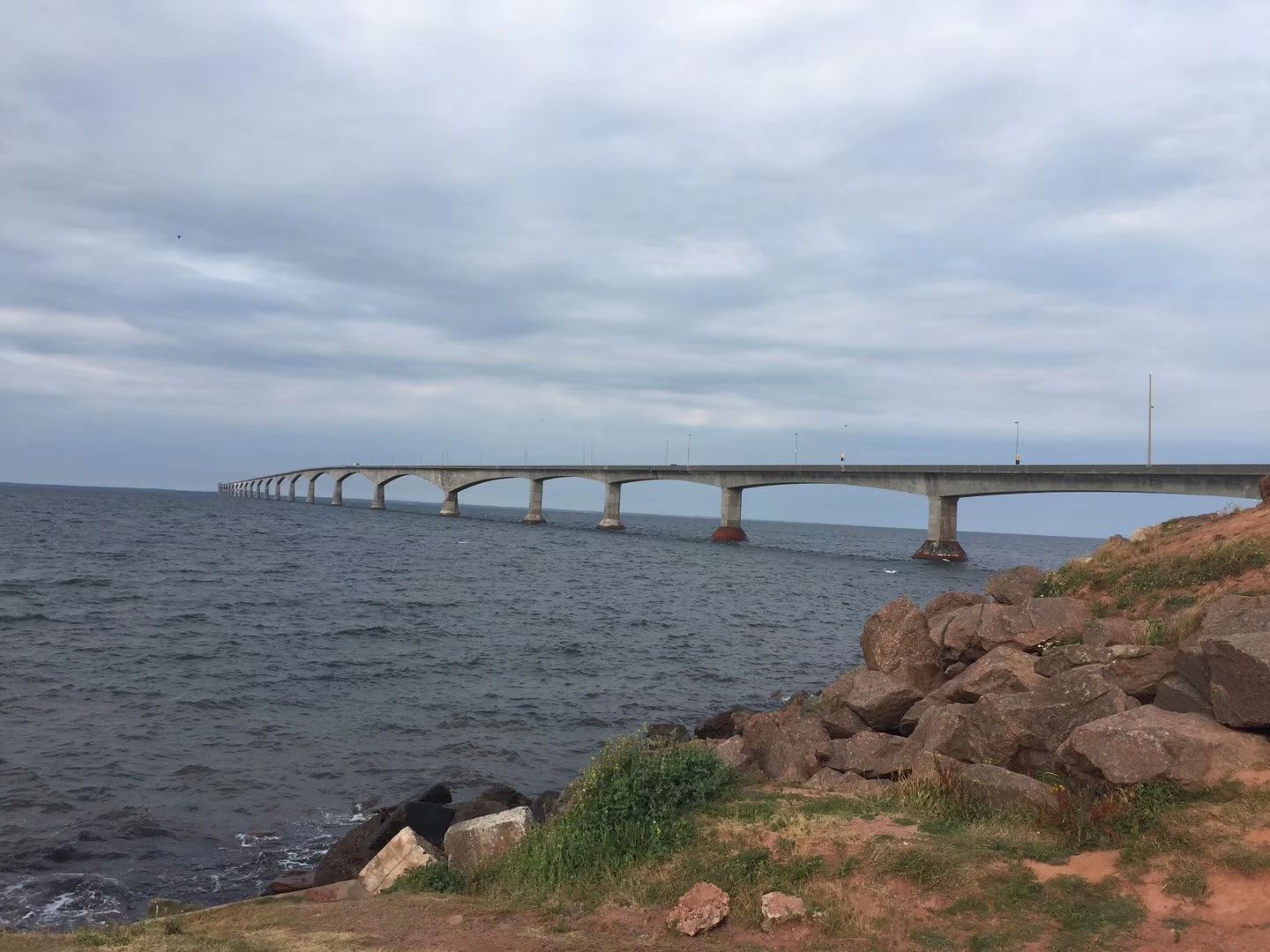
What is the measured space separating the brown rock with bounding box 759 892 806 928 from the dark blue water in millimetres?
7604

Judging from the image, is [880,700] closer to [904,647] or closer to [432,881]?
[904,647]

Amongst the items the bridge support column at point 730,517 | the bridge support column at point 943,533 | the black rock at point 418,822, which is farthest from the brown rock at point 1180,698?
the bridge support column at point 730,517

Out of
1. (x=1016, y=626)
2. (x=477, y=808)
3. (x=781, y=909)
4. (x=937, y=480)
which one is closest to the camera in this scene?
(x=781, y=909)

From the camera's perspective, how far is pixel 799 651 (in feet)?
103

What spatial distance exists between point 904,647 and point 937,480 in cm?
6783

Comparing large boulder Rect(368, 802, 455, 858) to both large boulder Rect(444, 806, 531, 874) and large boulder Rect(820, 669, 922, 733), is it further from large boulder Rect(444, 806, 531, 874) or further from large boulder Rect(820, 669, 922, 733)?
large boulder Rect(820, 669, 922, 733)

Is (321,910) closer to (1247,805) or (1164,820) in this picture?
(1164,820)

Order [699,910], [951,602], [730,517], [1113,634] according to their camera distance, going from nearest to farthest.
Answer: [699,910] < [1113,634] < [951,602] < [730,517]

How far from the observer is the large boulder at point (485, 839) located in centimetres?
1002

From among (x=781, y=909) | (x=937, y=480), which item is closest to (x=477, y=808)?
(x=781, y=909)

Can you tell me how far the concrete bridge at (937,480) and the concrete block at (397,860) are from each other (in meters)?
60.6

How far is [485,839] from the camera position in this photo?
398 inches

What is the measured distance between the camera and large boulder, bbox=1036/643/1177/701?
11.3 meters

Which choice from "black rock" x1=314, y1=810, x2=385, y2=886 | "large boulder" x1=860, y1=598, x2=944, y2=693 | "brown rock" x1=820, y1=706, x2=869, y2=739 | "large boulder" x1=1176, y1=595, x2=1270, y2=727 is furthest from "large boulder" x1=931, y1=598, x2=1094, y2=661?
"black rock" x1=314, y1=810, x2=385, y2=886
